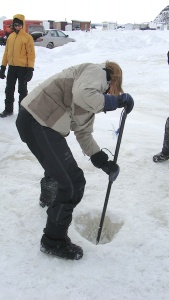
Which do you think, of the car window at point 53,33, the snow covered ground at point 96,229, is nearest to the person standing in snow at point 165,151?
the snow covered ground at point 96,229

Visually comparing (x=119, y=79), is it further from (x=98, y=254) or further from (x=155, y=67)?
(x=155, y=67)

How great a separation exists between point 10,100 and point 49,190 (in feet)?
11.3

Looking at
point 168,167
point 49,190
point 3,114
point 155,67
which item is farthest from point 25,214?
point 155,67

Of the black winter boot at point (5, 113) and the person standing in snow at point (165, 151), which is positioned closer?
the person standing in snow at point (165, 151)

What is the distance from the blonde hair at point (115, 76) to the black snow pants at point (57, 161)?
1.82 feet

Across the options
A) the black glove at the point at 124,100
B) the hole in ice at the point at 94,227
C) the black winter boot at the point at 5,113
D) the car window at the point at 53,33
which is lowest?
the hole in ice at the point at 94,227

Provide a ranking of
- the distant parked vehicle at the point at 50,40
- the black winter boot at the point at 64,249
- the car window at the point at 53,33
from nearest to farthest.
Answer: the black winter boot at the point at 64,249 < the distant parked vehicle at the point at 50,40 < the car window at the point at 53,33

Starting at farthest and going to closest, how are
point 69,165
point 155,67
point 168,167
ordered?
point 155,67
point 168,167
point 69,165

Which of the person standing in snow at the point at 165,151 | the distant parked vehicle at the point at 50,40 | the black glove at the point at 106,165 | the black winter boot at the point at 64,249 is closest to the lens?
the black winter boot at the point at 64,249

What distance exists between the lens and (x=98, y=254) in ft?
8.70

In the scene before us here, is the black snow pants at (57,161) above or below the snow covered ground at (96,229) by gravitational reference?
above

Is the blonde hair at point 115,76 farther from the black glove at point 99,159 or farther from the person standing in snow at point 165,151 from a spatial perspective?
the person standing in snow at point 165,151

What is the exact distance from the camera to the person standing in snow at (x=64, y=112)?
2.30m

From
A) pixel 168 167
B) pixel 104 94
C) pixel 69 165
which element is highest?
pixel 104 94
